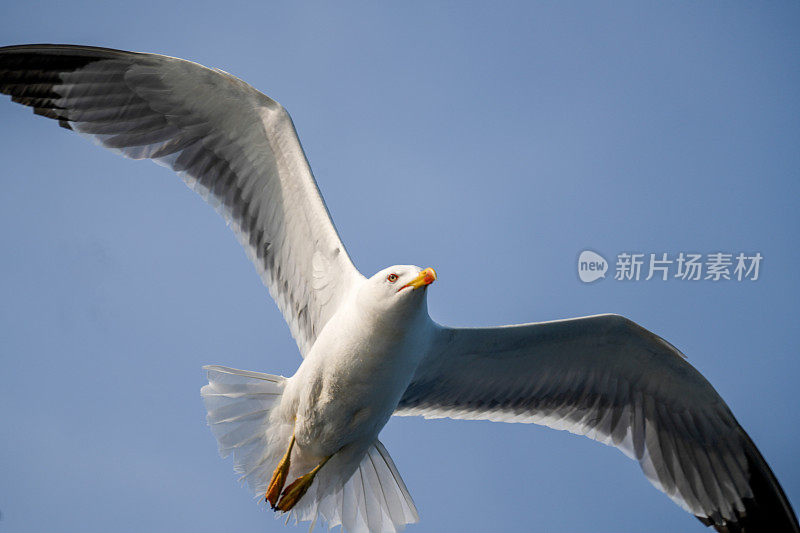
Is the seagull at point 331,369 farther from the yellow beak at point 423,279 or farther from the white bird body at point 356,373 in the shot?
the yellow beak at point 423,279

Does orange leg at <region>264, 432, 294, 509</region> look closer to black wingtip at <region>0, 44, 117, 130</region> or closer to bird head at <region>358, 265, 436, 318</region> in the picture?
bird head at <region>358, 265, 436, 318</region>

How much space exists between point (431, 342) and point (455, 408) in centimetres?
75

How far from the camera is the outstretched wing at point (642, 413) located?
4852 millimetres

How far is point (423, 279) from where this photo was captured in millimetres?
3869

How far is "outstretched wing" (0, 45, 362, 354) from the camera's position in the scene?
4656 millimetres

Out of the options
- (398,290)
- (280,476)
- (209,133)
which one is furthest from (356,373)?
(209,133)

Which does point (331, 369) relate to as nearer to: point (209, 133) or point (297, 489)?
point (297, 489)

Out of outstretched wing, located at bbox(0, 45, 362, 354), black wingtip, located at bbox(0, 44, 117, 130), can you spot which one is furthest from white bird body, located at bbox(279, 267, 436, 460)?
black wingtip, located at bbox(0, 44, 117, 130)

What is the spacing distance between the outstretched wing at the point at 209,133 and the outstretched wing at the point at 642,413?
0.92 metres

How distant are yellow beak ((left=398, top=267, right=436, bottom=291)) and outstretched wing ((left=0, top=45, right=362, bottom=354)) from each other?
794mm

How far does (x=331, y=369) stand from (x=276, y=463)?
28.2 inches

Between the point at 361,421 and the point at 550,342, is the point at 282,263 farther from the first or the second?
the point at 550,342

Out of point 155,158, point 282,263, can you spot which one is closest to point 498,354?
point 282,263

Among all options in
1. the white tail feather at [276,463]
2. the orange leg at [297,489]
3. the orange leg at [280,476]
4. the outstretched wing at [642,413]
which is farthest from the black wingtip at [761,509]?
the orange leg at [280,476]
